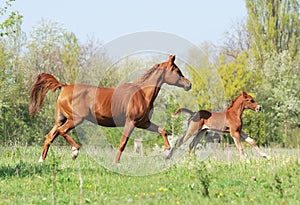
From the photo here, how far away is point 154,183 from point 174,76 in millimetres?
3864

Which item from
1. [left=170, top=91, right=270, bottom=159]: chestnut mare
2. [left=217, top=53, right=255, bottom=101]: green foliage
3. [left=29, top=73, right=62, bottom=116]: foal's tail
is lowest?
[left=170, top=91, right=270, bottom=159]: chestnut mare

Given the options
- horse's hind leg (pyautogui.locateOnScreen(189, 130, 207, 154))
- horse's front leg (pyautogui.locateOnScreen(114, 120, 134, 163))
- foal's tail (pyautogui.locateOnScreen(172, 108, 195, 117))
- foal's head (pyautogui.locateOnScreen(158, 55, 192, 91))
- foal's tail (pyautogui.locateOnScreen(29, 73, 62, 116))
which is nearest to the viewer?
horse's front leg (pyautogui.locateOnScreen(114, 120, 134, 163))

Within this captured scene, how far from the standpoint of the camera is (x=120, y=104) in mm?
12547

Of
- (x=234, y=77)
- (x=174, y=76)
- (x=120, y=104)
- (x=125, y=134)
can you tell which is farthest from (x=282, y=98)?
(x=125, y=134)

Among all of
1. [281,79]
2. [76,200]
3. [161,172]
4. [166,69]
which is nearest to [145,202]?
[76,200]

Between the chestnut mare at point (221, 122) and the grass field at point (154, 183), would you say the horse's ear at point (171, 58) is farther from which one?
the chestnut mare at point (221, 122)

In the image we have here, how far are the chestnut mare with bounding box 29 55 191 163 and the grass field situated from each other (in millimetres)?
766

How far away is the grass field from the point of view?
7.76m

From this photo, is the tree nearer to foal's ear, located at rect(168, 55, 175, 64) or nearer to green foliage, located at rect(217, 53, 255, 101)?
green foliage, located at rect(217, 53, 255, 101)

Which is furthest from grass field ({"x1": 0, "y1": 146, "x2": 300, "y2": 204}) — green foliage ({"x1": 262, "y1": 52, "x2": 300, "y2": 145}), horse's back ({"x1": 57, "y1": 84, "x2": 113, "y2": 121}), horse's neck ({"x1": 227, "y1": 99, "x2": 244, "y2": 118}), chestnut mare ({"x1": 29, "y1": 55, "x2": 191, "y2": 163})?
green foliage ({"x1": 262, "y1": 52, "x2": 300, "y2": 145})

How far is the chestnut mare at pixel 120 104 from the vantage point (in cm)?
1230

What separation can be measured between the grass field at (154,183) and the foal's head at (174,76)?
5.57 feet

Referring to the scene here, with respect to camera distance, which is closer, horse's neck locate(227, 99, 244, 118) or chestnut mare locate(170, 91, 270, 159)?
chestnut mare locate(170, 91, 270, 159)

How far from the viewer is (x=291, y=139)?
120 feet
